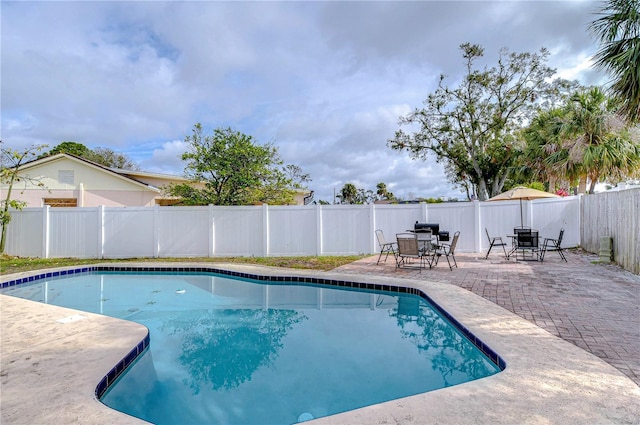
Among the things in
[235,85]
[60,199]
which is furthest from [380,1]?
[60,199]

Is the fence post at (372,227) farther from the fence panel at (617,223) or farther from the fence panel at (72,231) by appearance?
the fence panel at (72,231)

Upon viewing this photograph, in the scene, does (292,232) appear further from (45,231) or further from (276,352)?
(45,231)

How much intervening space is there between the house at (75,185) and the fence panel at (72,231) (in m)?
5.68

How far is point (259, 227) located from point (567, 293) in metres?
8.72

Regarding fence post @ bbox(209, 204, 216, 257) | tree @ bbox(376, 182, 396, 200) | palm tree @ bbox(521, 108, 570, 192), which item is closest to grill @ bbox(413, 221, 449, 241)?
fence post @ bbox(209, 204, 216, 257)

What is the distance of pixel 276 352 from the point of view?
14.8 ft

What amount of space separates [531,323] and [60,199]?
21.1m

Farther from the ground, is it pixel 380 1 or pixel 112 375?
pixel 380 1

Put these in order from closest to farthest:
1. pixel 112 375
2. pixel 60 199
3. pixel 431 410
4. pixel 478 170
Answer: pixel 431 410 → pixel 112 375 → pixel 60 199 → pixel 478 170

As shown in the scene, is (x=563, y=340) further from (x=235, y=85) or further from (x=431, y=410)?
(x=235, y=85)

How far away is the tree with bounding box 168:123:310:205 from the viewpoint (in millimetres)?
11836

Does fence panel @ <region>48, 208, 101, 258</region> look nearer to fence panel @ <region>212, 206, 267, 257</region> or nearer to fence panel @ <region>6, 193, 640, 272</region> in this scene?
fence panel @ <region>6, 193, 640, 272</region>

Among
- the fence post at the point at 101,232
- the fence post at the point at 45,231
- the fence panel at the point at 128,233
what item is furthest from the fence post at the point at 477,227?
the fence post at the point at 45,231

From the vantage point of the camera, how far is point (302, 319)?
19.6ft
